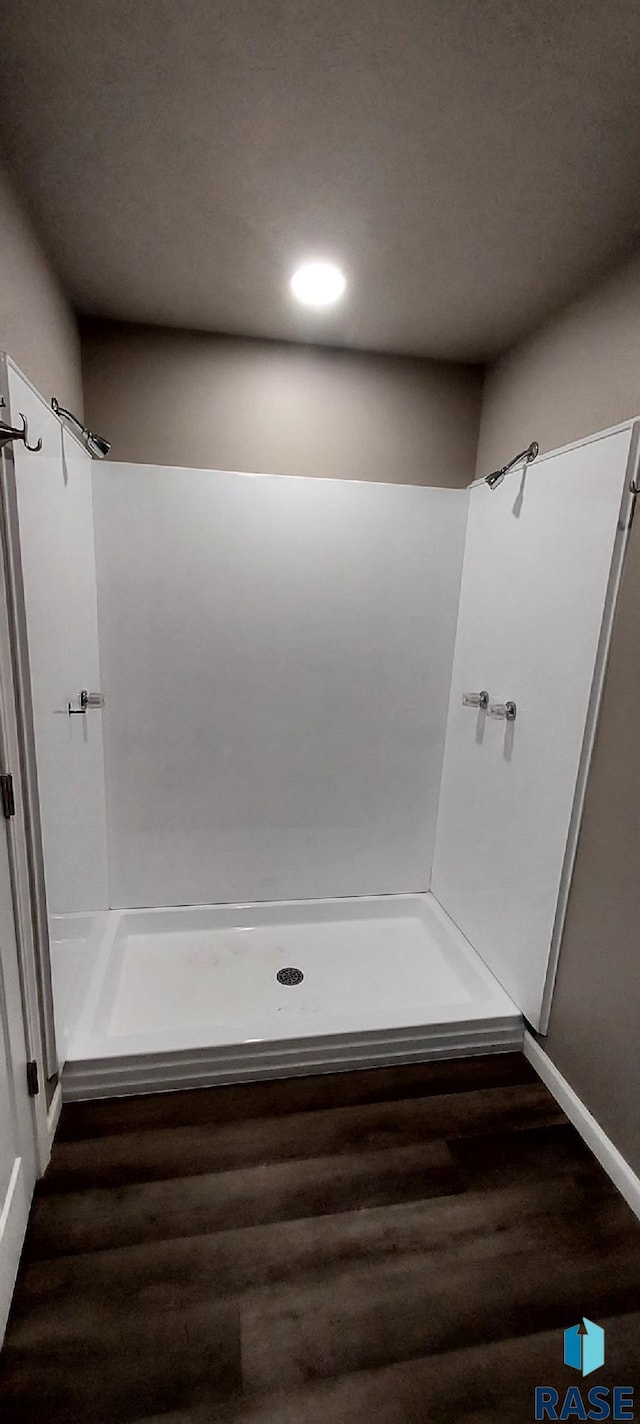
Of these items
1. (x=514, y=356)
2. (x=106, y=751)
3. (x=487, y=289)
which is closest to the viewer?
(x=487, y=289)

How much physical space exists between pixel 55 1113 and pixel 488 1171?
1189mm

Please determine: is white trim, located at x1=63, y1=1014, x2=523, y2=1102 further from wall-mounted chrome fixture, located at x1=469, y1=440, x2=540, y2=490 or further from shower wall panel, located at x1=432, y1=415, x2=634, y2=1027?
wall-mounted chrome fixture, located at x1=469, y1=440, x2=540, y2=490

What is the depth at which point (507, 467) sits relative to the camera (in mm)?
1869

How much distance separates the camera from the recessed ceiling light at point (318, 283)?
5.17 ft

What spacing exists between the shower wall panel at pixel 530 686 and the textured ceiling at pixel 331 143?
1.80 feet

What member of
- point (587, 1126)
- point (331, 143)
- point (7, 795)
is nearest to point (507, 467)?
point (331, 143)

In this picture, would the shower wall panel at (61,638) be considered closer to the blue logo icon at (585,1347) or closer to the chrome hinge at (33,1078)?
the chrome hinge at (33,1078)

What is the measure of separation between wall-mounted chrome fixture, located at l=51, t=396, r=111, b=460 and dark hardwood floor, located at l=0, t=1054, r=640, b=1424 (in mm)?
1967

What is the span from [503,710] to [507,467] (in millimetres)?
814

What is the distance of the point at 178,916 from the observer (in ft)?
7.86

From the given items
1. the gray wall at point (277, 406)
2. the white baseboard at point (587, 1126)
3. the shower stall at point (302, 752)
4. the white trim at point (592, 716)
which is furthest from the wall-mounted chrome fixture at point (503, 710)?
the white baseboard at point (587, 1126)

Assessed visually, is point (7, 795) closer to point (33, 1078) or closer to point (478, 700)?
point (33, 1078)

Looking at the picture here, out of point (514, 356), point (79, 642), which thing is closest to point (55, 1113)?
point (79, 642)

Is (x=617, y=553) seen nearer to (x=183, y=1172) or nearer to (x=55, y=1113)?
(x=183, y=1172)
